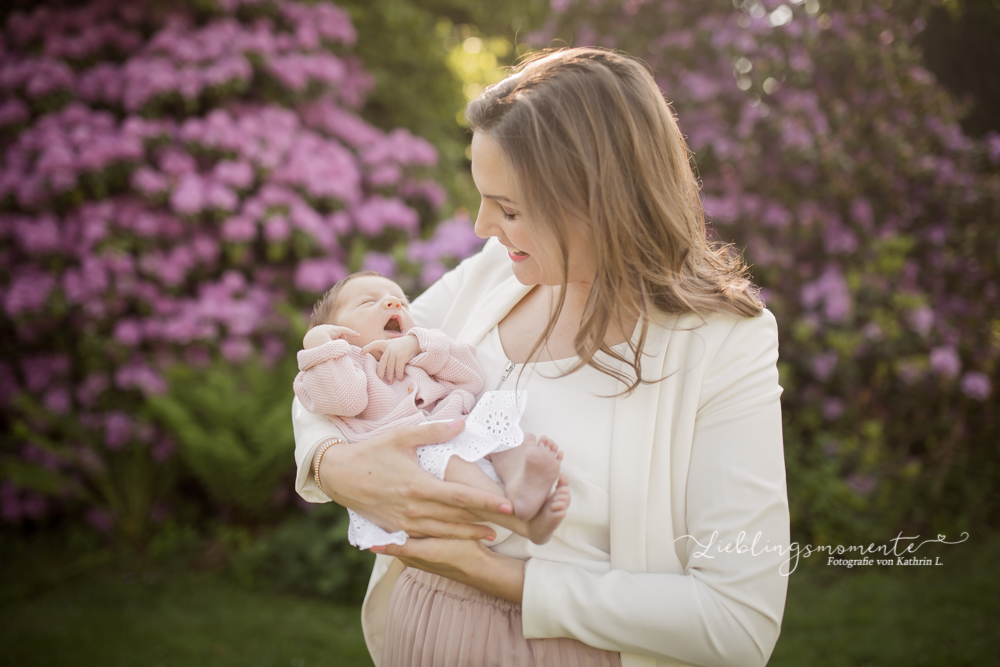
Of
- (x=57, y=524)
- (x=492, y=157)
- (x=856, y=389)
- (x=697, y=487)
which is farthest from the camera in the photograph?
(x=57, y=524)

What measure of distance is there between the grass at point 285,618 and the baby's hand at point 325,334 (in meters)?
2.32

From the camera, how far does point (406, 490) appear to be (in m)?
1.50

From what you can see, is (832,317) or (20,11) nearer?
(832,317)

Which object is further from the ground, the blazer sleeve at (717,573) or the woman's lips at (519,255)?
the woman's lips at (519,255)

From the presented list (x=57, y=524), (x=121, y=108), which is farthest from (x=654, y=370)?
(x=57, y=524)

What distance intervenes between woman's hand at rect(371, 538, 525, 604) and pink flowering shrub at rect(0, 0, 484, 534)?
2.67 m

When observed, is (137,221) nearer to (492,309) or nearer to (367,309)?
(367,309)

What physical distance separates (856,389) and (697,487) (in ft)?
11.8

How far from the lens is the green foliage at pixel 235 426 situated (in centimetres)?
394

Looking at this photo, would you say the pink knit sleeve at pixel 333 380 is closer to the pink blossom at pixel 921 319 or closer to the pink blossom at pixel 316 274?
the pink blossom at pixel 316 274

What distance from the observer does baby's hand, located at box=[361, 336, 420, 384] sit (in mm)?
1754

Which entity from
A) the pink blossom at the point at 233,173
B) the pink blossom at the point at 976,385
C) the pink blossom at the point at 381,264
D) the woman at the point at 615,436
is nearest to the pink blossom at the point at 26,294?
the pink blossom at the point at 233,173

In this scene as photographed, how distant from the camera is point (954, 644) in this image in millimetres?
3262

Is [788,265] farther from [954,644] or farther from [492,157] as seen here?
[492,157]
